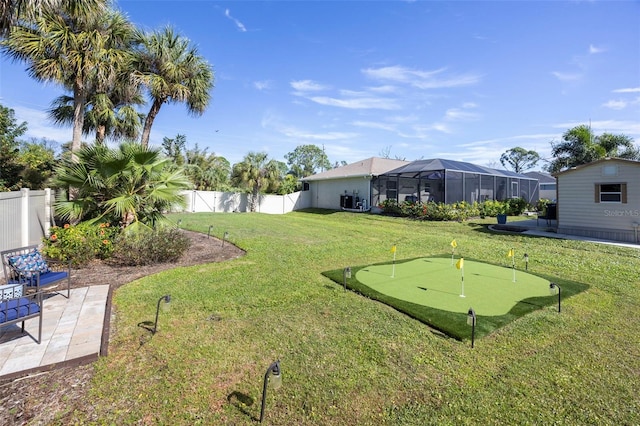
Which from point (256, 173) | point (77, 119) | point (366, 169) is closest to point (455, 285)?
point (77, 119)

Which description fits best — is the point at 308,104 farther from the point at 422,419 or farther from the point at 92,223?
the point at 422,419

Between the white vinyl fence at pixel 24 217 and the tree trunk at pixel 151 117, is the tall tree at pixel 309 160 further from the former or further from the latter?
the white vinyl fence at pixel 24 217

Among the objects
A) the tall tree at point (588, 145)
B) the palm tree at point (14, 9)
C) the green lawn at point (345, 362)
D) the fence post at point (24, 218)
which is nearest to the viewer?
the green lawn at point (345, 362)

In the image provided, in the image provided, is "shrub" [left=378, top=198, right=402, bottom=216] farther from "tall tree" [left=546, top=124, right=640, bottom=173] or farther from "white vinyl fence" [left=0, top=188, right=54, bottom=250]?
"tall tree" [left=546, top=124, right=640, bottom=173]

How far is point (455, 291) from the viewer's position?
517 cm

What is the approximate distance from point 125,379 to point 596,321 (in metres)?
6.15

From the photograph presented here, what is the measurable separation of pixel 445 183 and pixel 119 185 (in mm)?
16390

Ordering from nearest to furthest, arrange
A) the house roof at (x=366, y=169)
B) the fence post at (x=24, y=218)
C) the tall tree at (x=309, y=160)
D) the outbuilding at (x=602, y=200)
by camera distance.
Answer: the fence post at (x=24, y=218) < the outbuilding at (x=602, y=200) < the house roof at (x=366, y=169) < the tall tree at (x=309, y=160)

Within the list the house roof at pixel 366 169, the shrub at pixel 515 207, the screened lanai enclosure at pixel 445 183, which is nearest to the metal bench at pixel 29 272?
the screened lanai enclosure at pixel 445 183

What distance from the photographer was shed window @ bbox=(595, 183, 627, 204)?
10.7 meters

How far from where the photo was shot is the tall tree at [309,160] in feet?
207

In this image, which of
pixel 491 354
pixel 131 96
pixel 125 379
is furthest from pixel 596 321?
pixel 131 96

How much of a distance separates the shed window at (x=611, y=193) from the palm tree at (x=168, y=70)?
55.1ft

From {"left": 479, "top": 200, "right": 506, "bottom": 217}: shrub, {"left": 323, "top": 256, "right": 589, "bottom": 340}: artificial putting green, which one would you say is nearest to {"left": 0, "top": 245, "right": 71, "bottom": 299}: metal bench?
{"left": 323, "top": 256, "right": 589, "bottom": 340}: artificial putting green
